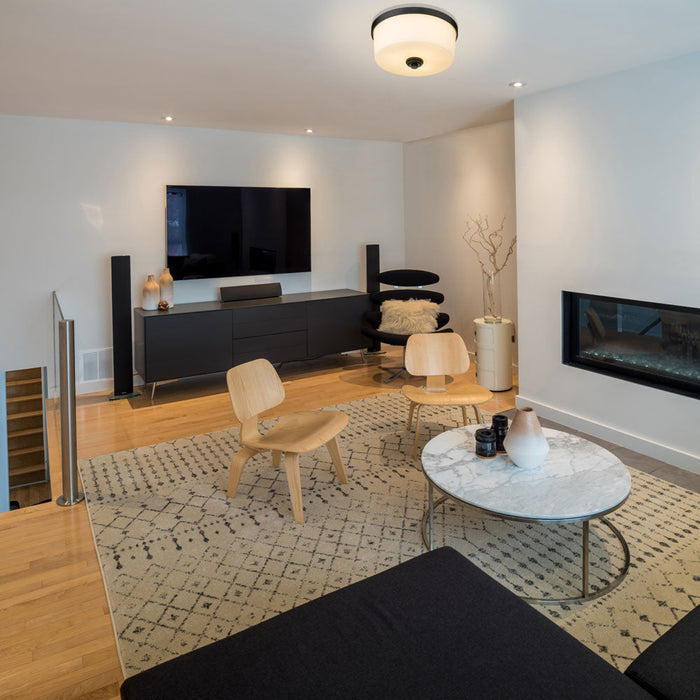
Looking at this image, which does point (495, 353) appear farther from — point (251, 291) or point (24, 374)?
point (24, 374)

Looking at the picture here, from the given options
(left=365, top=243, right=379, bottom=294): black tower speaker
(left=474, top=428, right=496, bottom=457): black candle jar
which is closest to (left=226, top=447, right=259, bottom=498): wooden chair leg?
(left=474, top=428, right=496, bottom=457): black candle jar

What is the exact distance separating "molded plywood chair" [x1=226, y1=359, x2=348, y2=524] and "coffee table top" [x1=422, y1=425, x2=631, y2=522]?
0.61 m

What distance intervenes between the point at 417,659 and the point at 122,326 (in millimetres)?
4270

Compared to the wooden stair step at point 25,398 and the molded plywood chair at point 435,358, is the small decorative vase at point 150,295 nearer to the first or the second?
the wooden stair step at point 25,398

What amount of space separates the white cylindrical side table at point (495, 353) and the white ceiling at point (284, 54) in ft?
5.88

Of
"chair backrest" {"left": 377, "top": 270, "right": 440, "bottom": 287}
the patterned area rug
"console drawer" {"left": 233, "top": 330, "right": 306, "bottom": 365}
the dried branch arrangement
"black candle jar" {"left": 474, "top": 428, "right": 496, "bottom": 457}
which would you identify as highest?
the dried branch arrangement

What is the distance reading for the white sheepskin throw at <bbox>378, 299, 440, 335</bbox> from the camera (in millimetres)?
5285

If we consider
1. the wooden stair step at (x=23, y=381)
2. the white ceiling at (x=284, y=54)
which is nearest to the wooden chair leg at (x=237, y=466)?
the white ceiling at (x=284, y=54)

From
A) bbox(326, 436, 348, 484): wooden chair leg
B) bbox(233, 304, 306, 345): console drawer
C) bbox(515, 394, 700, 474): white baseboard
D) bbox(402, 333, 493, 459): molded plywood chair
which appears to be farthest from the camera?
bbox(233, 304, 306, 345): console drawer

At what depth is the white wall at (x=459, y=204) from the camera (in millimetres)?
5402

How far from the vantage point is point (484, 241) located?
571 cm

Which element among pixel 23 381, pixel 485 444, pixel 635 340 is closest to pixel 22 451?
pixel 23 381

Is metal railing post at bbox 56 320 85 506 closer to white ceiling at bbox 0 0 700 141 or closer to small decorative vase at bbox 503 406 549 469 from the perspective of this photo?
white ceiling at bbox 0 0 700 141

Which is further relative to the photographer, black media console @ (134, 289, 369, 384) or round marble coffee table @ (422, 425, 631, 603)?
black media console @ (134, 289, 369, 384)
